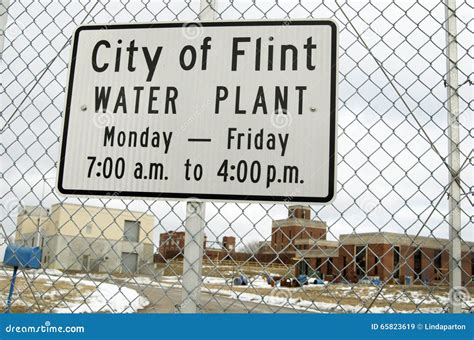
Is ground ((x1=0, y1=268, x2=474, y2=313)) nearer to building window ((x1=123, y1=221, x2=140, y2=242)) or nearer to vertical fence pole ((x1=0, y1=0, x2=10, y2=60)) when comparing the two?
building window ((x1=123, y1=221, x2=140, y2=242))

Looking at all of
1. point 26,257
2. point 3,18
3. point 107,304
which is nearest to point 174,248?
point 107,304

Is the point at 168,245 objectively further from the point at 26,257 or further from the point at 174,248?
the point at 26,257

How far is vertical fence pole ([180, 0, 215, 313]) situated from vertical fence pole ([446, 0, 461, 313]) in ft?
3.48

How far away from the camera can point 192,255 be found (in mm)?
2037

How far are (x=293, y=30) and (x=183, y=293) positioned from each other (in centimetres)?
129

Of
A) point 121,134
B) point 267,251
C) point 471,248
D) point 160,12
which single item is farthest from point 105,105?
point 471,248

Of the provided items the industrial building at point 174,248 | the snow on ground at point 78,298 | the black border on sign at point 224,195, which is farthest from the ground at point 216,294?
the black border on sign at point 224,195

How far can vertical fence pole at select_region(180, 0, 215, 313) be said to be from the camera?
2.04 m

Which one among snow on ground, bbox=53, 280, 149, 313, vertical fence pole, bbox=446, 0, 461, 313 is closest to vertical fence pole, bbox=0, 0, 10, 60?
snow on ground, bbox=53, 280, 149, 313

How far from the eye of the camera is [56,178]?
7.04ft

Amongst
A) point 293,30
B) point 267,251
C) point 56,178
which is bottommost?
point 267,251

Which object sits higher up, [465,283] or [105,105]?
[105,105]

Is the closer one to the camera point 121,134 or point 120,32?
point 121,134
